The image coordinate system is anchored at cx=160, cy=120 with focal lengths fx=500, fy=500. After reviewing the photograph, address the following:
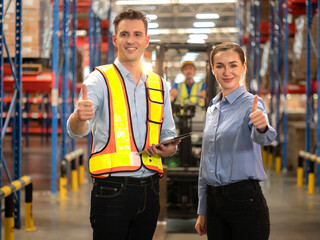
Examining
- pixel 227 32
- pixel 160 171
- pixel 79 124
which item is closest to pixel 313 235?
pixel 160 171

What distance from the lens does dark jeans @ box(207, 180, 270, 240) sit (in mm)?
2441

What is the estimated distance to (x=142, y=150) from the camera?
2.43 m

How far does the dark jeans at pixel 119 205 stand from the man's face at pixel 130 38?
2.02ft

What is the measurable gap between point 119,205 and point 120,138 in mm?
317

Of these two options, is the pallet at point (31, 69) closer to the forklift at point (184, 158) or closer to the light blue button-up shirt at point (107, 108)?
the forklift at point (184, 158)

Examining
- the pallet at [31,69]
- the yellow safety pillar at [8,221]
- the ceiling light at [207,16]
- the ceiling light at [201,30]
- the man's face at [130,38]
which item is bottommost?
the yellow safety pillar at [8,221]

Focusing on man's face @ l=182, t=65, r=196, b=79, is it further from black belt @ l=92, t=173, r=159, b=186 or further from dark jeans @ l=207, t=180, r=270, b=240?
black belt @ l=92, t=173, r=159, b=186

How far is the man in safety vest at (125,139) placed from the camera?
7.77 ft

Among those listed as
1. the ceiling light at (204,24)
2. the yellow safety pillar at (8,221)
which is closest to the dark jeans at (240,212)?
the yellow safety pillar at (8,221)

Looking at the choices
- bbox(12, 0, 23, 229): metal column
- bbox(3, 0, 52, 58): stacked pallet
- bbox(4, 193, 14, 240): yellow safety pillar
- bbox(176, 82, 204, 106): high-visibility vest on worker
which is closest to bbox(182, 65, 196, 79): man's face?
bbox(176, 82, 204, 106): high-visibility vest on worker

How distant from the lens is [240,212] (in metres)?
2.46

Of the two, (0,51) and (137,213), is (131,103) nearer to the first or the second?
(137,213)

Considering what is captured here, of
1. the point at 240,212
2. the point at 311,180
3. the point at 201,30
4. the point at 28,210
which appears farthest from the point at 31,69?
the point at 201,30

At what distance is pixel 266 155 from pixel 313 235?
859cm
